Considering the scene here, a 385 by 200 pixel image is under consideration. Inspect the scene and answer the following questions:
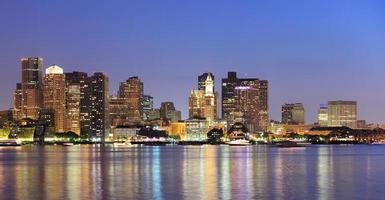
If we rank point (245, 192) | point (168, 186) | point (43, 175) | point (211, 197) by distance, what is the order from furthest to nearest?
1. point (43, 175)
2. point (168, 186)
3. point (245, 192)
4. point (211, 197)

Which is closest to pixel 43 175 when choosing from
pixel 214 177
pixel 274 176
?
pixel 214 177

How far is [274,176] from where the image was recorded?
67.1m

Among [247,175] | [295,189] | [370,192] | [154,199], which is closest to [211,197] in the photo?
[154,199]

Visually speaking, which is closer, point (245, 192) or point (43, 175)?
point (245, 192)

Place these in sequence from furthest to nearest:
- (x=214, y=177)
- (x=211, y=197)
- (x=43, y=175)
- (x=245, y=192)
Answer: (x=43, y=175) → (x=214, y=177) → (x=245, y=192) → (x=211, y=197)

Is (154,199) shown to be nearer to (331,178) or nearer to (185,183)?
(185,183)

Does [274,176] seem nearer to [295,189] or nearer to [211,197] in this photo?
[295,189]

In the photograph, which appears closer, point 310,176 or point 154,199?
point 154,199

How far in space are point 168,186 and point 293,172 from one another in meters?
21.1

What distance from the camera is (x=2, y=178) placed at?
64812 mm

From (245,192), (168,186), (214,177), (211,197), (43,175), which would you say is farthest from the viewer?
(43,175)

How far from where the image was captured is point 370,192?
50969mm

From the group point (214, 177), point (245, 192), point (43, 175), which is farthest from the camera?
point (43, 175)

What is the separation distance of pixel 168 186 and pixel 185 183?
2.99 metres
